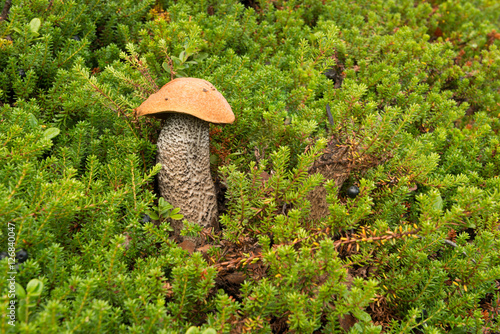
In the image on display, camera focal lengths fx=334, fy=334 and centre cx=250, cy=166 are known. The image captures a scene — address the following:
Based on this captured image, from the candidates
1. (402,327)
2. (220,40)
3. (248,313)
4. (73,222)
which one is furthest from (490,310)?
Result: (220,40)

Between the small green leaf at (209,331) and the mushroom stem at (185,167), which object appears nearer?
the small green leaf at (209,331)

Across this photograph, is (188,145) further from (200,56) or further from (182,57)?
(200,56)

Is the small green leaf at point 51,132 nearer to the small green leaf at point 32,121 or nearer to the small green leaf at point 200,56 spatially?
the small green leaf at point 32,121

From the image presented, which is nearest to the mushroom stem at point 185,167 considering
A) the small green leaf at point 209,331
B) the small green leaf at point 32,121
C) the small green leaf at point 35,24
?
the small green leaf at point 32,121

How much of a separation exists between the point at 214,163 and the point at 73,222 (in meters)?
1.06

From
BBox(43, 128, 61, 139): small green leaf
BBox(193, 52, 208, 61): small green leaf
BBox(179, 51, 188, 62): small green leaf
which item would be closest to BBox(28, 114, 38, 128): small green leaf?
BBox(43, 128, 61, 139): small green leaf

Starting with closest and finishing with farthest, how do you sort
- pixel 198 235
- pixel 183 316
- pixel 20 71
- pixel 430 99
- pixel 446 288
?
1. pixel 183 316
2. pixel 446 288
3. pixel 198 235
4. pixel 20 71
5. pixel 430 99

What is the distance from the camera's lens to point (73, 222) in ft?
6.52

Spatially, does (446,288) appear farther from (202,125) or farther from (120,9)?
(120,9)

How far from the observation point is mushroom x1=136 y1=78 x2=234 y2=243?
6.85ft

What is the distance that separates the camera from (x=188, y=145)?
2242 mm

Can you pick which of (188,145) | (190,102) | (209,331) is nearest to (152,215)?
(188,145)

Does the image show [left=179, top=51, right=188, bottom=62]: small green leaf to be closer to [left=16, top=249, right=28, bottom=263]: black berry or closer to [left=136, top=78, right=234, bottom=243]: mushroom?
[left=136, top=78, right=234, bottom=243]: mushroom

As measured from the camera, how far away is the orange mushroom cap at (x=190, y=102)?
2033 millimetres
